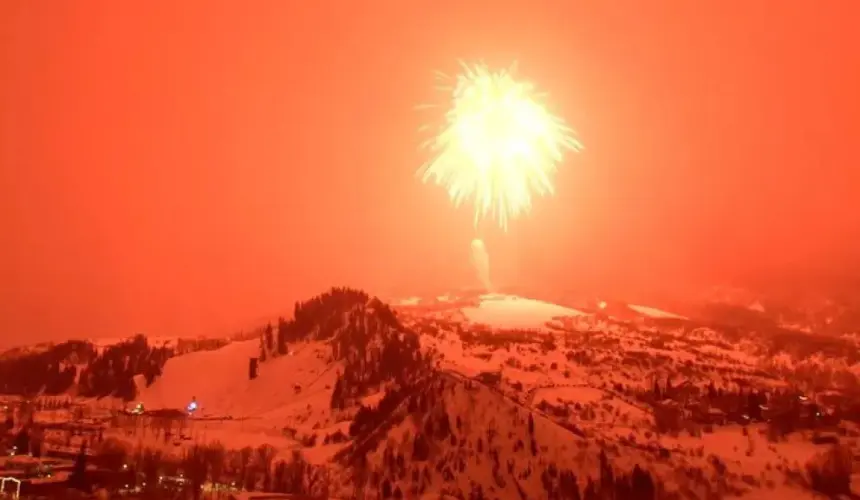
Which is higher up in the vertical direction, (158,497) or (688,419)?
(688,419)

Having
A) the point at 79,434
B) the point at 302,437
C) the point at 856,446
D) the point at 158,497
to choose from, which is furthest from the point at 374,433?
the point at 856,446

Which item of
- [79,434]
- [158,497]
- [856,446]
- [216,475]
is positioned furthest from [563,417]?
[79,434]

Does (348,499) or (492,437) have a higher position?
(492,437)

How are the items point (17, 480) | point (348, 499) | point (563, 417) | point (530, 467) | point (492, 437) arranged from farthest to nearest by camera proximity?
1. point (563, 417)
2. point (492, 437)
3. point (530, 467)
4. point (348, 499)
5. point (17, 480)

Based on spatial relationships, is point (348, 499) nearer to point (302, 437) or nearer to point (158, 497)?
point (158, 497)

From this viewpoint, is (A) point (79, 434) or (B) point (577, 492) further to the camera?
(A) point (79, 434)

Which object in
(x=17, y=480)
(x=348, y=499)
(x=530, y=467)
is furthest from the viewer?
(x=530, y=467)

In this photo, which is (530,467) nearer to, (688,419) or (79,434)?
(688,419)

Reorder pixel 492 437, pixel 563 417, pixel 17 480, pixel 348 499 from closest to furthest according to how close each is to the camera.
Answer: pixel 17 480, pixel 348 499, pixel 492 437, pixel 563 417

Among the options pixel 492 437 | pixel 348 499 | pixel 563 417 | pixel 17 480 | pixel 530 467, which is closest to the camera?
pixel 17 480
